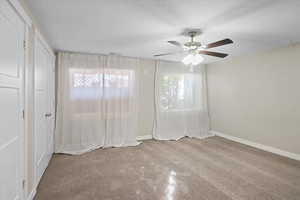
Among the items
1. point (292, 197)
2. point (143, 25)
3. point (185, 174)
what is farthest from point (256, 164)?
point (143, 25)

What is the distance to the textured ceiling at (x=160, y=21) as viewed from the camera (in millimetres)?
1805

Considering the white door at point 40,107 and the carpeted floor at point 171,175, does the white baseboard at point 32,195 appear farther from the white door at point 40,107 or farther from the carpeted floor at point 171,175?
the white door at point 40,107

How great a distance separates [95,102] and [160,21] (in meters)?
2.49

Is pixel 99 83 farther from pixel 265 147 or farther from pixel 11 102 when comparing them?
pixel 265 147

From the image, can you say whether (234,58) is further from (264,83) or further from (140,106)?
(140,106)

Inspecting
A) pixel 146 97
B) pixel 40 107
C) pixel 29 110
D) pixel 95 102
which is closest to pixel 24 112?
pixel 29 110

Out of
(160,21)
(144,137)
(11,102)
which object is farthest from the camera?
(144,137)

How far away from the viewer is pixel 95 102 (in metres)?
3.89

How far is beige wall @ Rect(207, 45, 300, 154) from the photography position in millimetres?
3297

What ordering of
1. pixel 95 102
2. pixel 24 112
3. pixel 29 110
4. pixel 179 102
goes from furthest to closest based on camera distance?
pixel 179 102 → pixel 95 102 → pixel 29 110 → pixel 24 112

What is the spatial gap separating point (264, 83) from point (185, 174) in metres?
2.86

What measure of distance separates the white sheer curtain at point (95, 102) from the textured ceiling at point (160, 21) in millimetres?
672

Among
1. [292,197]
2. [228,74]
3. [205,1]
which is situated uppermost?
[205,1]

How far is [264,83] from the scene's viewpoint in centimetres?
376
